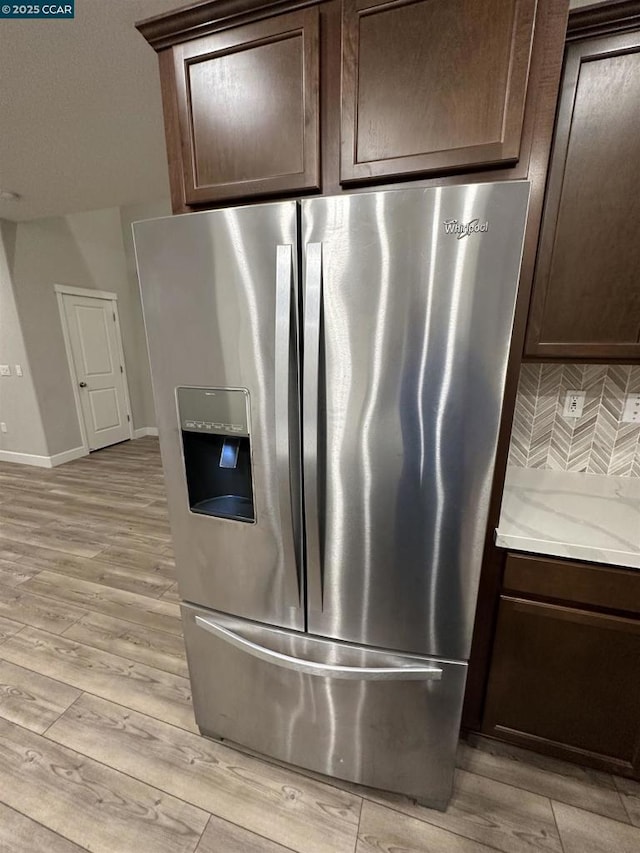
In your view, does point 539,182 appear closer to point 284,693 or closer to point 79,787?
point 284,693

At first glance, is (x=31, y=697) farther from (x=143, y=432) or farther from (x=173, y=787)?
(x=143, y=432)

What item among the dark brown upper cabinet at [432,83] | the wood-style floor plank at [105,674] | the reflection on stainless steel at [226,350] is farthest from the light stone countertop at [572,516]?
the wood-style floor plank at [105,674]

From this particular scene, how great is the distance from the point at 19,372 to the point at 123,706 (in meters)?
4.12

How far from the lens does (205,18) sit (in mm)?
938

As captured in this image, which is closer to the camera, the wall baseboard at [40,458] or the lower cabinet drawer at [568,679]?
the lower cabinet drawer at [568,679]

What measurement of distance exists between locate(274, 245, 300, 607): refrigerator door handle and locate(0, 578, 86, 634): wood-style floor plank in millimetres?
1800

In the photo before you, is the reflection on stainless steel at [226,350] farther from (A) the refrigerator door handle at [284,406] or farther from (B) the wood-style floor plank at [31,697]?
(B) the wood-style floor plank at [31,697]

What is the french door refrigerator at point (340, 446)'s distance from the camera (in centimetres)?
83

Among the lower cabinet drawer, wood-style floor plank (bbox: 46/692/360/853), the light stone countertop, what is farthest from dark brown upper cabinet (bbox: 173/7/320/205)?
wood-style floor plank (bbox: 46/692/360/853)

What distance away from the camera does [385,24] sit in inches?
33.4

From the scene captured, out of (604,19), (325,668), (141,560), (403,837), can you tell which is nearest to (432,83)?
(604,19)

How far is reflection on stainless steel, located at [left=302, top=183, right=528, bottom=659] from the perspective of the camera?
31.4 inches

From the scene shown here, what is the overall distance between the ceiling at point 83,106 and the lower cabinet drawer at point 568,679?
2134 mm

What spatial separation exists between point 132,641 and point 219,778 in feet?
2.95
